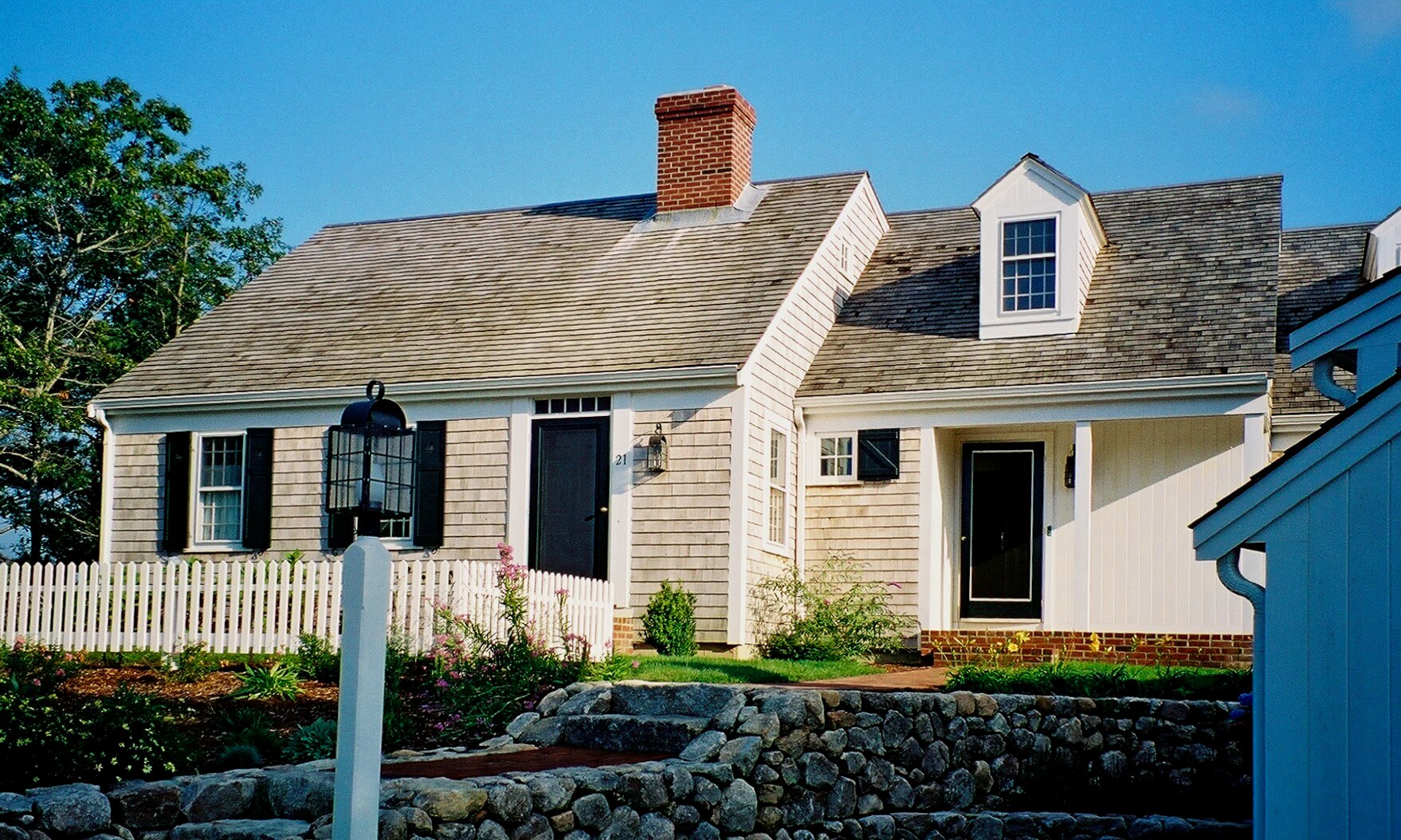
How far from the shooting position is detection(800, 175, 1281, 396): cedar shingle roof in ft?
48.0

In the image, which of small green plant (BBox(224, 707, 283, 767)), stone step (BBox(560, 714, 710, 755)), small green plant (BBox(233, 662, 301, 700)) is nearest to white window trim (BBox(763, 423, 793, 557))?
stone step (BBox(560, 714, 710, 755))

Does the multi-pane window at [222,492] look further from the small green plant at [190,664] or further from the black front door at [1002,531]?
the black front door at [1002,531]

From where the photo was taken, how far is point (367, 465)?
5918 mm

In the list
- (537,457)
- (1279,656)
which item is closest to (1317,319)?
(1279,656)

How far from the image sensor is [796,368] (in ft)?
52.0

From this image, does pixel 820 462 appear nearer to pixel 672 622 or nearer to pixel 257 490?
pixel 672 622

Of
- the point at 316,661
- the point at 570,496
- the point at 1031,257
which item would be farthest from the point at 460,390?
the point at 1031,257

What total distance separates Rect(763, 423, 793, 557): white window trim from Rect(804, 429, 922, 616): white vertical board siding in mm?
352

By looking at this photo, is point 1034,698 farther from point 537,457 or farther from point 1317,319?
point 537,457

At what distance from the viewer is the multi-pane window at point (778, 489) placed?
15273 millimetres

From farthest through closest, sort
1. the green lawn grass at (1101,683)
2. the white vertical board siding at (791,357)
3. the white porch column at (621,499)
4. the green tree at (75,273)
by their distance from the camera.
Result: the green tree at (75,273)
the white porch column at (621,499)
the white vertical board siding at (791,357)
the green lawn grass at (1101,683)

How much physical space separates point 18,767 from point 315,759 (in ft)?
5.91

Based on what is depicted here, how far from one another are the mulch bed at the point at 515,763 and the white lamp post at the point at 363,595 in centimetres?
159

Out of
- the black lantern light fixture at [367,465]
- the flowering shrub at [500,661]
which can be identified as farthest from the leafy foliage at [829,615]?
the black lantern light fixture at [367,465]
